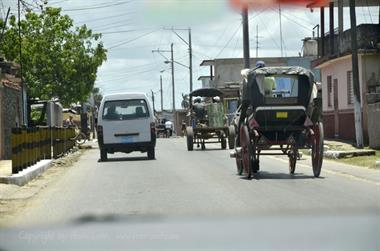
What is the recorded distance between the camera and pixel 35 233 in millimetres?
7695

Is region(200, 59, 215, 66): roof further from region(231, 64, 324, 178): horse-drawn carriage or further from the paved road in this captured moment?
region(231, 64, 324, 178): horse-drawn carriage

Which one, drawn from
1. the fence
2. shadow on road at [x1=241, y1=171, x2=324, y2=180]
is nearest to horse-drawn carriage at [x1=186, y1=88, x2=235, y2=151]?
the fence

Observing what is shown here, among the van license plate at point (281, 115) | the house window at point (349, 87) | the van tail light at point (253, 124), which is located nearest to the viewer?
the van tail light at point (253, 124)

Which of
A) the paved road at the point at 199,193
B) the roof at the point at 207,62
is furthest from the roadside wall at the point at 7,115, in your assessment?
the roof at the point at 207,62

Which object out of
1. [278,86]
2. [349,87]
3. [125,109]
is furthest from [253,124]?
[349,87]

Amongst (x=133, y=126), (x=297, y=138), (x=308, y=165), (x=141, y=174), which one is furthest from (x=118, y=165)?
(x=297, y=138)

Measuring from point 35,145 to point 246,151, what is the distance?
679 cm

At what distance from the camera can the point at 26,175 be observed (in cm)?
1631

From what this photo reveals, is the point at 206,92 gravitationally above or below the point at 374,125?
above

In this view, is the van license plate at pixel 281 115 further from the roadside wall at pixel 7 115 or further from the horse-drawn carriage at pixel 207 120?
the horse-drawn carriage at pixel 207 120

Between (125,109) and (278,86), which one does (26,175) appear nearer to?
(278,86)

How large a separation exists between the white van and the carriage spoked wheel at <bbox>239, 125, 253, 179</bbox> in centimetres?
812

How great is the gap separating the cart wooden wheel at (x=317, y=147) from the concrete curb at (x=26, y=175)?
6.40 meters

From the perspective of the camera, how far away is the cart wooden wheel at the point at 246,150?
1544 cm
